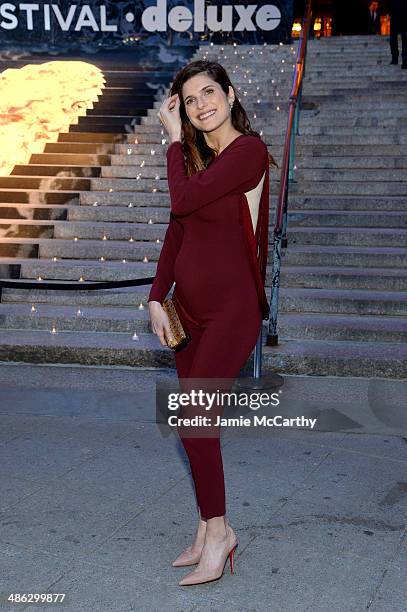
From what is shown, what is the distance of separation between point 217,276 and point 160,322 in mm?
308

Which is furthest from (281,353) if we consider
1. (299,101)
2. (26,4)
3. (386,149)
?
(26,4)

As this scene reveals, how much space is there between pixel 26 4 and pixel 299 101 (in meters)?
6.95

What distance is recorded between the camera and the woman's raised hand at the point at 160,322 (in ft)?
9.90

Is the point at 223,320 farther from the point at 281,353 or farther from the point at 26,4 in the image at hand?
the point at 26,4

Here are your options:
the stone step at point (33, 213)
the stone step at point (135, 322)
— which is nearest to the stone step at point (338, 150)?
the stone step at point (33, 213)

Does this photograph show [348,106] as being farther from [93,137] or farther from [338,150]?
[93,137]

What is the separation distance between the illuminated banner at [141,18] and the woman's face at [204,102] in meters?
12.2

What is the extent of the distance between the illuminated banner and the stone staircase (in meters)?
2.29

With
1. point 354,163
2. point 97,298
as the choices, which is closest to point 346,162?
point 354,163

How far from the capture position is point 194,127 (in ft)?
10.2

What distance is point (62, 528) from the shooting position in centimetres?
356

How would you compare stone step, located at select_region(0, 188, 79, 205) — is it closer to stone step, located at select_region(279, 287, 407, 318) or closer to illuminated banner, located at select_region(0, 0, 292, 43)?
stone step, located at select_region(279, 287, 407, 318)

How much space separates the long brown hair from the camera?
9.87ft

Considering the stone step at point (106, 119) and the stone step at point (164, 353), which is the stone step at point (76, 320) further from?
the stone step at point (106, 119)
